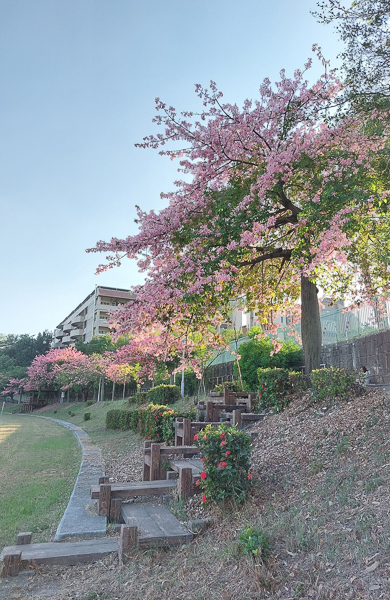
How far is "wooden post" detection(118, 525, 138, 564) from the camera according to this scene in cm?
395

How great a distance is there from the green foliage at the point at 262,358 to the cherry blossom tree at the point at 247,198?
3.98 meters

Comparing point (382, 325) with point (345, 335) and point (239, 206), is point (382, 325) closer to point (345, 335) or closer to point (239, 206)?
point (345, 335)

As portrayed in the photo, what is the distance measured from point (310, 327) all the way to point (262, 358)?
130 inches

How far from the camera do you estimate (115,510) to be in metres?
5.27

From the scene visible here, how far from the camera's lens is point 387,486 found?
153 inches

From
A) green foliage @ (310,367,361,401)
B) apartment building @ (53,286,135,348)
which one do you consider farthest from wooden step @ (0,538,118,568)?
apartment building @ (53,286,135,348)

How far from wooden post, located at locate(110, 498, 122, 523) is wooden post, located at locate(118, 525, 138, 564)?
1.29 metres

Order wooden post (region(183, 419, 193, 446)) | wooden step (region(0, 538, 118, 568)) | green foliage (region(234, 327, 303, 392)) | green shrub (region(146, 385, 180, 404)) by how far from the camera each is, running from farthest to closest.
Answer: green shrub (region(146, 385, 180, 404)), green foliage (region(234, 327, 303, 392)), wooden post (region(183, 419, 193, 446)), wooden step (region(0, 538, 118, 568))

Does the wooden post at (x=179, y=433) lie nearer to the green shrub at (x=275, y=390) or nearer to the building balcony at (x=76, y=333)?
the green shrub at (x=275, y=390)

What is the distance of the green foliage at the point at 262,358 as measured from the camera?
1191cm

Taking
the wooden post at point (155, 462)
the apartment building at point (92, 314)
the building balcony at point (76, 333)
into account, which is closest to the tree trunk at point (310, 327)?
the wooden post at point (155, 462)

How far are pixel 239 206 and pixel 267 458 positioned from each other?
3.80 metres

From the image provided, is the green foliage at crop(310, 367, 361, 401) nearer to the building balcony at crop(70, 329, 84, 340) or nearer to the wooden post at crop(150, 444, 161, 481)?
the wooden post at crop(150, 444, 161, 481)

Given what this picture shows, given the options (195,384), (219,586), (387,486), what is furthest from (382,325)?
(195,384)
